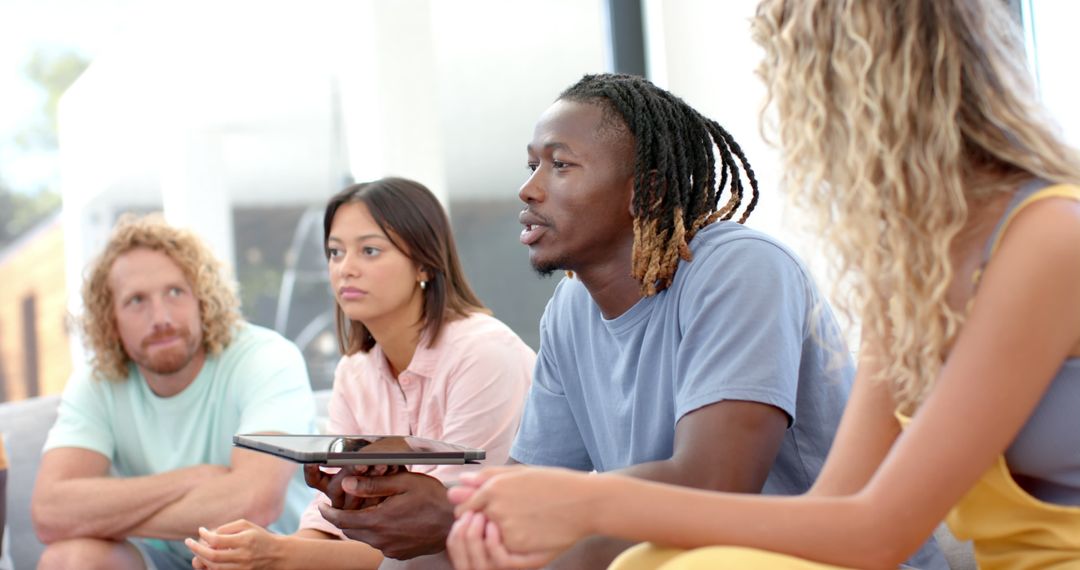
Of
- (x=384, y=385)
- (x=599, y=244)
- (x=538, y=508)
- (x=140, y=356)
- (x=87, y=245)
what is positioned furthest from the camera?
(x=87, y=245)

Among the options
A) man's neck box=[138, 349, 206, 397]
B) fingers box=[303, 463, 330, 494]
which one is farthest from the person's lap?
fingers box=[303, 463, 330, 494]

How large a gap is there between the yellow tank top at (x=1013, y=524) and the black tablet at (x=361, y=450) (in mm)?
663

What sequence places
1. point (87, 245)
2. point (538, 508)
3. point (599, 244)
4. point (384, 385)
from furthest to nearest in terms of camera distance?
1. point (87, 245)
2. point (384, 385)
3. point (599, 244)
4. point (538, 508)

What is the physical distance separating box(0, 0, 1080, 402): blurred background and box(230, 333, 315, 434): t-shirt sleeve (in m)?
1.17

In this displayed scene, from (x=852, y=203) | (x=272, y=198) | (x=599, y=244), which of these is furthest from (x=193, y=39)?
(x=852, y=203)

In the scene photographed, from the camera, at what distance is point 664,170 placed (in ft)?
6.35

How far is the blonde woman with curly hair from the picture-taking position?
118 cm

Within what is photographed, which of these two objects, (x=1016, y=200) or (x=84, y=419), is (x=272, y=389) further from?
(x=1016, y=200)

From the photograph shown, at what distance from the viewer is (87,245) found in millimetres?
4453

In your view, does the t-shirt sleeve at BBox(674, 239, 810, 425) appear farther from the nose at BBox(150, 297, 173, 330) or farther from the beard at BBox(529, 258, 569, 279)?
the nose at BBox(150, 297, 173, 330)

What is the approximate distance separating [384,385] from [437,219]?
0.41m

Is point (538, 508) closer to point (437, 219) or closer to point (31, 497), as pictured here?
point (437, 219)

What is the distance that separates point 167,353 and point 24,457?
56 cm

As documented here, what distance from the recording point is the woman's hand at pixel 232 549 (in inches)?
92.7
